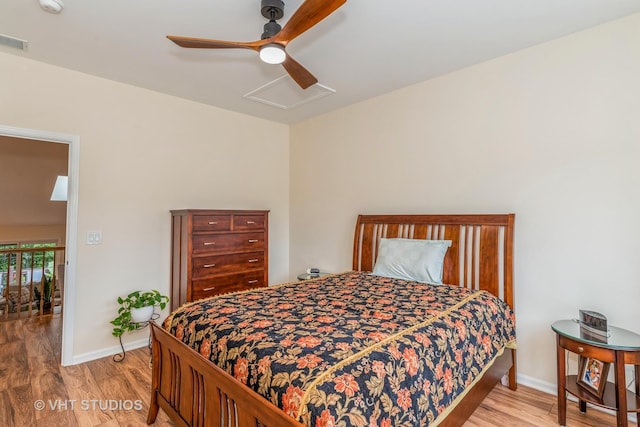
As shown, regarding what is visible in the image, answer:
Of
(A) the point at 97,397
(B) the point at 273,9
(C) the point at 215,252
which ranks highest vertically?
(B) the point at 273,9

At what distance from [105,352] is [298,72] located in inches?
127

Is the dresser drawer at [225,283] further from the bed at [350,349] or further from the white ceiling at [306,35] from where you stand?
the white ceiling at [306,35]

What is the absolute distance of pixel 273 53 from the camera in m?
1.95

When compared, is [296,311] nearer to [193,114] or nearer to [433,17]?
[433,17]

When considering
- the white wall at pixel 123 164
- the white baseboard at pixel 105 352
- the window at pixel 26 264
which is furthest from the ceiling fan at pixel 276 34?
the window at pixel 26 264

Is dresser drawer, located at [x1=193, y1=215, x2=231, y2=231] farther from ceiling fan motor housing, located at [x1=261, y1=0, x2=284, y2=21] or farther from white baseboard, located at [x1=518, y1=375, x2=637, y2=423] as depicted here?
white baseboard, located at [x1=518, y1=375, x2=637, y2=423]

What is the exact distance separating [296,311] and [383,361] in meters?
0.73

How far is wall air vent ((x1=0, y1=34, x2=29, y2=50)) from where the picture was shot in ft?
8.04

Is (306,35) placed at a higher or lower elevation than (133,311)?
higher

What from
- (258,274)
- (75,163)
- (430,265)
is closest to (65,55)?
(75,163)

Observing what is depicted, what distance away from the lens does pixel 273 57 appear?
1.97 m

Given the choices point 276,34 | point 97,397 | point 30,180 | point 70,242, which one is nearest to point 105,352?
point 97,397

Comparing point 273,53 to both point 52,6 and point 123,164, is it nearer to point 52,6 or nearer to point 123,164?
point 52,6

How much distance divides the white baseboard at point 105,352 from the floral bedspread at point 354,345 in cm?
173
